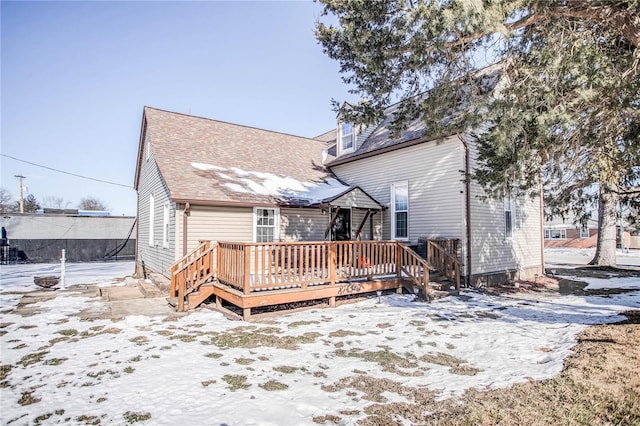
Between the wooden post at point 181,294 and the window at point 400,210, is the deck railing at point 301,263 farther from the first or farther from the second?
the window at point 400,210

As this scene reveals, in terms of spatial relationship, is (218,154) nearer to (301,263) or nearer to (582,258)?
(301,263)

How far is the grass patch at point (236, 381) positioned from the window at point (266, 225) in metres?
7.07

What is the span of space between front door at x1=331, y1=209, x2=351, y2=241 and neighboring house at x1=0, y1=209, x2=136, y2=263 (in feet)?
48.8

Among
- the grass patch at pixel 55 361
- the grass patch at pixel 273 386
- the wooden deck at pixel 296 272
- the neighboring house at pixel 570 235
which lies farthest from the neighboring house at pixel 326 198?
the neighboring house at pixel 570 235

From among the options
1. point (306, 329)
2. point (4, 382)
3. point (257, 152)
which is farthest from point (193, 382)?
point (257, 152)

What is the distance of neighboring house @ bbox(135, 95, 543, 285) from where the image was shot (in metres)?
10.4

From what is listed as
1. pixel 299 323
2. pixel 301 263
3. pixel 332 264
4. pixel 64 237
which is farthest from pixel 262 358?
pixel 64 237

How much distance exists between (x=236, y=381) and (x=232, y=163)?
10.1 m

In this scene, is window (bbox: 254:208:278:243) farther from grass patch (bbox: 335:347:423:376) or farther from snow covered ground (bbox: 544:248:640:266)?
snow covered ground (bbox: 544:248:640:266)

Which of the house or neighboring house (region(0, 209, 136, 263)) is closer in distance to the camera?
the house

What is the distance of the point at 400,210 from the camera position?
40.5 ft

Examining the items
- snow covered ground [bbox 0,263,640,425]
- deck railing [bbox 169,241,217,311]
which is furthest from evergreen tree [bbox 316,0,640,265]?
deck railing [bbox 169,241,217,311]

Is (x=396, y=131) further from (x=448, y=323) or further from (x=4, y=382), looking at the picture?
(x=4, y=382)

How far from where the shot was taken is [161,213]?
1206 cm
